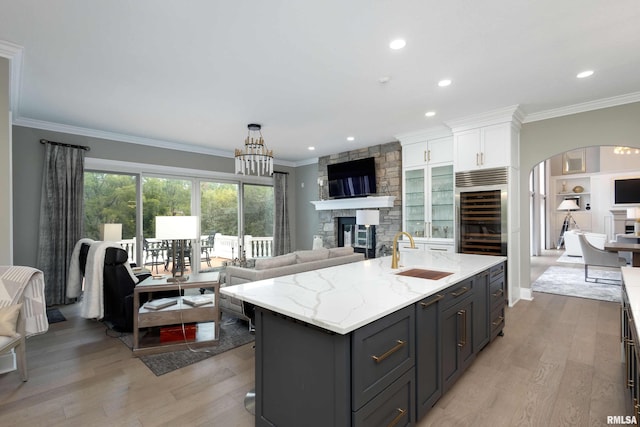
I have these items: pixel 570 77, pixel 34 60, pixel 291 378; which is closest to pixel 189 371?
pixel 291 378

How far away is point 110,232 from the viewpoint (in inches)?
185

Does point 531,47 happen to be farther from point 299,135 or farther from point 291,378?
point 299,135

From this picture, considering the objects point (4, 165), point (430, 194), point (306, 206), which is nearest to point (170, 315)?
point (4, 165)

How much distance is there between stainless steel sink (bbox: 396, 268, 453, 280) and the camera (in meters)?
2.28

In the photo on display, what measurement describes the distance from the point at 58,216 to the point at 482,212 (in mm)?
6208

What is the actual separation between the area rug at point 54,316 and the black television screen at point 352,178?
4.87m

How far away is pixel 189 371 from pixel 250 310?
2.63 feet

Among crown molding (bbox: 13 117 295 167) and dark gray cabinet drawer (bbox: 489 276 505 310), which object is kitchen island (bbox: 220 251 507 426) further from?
crown molding (bbox: 13 117 295 167)

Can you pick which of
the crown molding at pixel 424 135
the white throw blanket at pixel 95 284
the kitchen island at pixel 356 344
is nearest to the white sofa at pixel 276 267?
the kitchen island at pixel 356 344

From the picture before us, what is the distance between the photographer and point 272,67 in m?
2.96

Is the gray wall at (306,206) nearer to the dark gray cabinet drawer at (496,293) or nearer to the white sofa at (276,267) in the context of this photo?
the white sofa at (276,267)

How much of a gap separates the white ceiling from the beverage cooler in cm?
94

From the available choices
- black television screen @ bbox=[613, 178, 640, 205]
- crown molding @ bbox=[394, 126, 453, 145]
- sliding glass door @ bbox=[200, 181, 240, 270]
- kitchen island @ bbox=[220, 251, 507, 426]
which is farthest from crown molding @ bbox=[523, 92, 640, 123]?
black television screen @ bbox=[613, 178, 640, 205]

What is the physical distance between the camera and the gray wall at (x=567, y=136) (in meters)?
3.79
